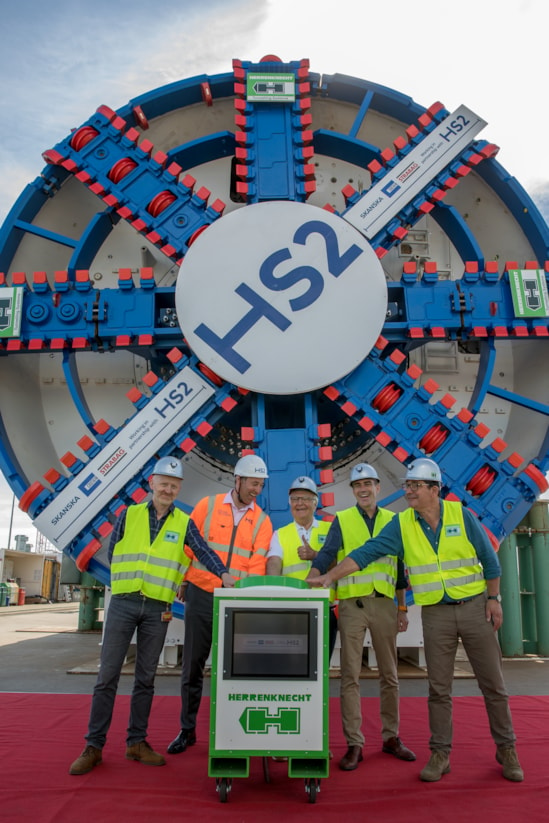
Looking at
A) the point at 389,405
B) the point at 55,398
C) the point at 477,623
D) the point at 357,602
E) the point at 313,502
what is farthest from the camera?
the point at 55,398

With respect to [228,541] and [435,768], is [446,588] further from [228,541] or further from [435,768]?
[228,541]

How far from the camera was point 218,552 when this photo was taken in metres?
3.79

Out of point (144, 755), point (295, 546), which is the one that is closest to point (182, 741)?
point (144, 755)

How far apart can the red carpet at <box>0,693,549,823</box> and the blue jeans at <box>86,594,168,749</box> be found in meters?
0.20

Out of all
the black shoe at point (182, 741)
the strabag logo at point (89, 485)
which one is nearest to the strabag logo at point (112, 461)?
the strabag logo at point (89, 485)

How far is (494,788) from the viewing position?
2.82m

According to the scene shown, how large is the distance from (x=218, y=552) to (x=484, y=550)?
4.97ft

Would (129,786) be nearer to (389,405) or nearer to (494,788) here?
(494,788)

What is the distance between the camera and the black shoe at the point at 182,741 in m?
3.38

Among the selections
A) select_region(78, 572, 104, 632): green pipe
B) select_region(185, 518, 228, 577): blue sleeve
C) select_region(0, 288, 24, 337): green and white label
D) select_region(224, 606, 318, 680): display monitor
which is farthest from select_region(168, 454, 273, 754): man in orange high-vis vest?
select_region(78, 572, 104, 632): green pipe

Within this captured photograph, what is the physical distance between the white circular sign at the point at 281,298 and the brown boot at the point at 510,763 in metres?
3.05

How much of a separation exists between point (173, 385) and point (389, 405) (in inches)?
73.6

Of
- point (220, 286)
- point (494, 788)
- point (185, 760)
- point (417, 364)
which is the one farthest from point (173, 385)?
point (494, 788)

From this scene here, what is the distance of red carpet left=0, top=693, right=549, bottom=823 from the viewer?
2502mm
